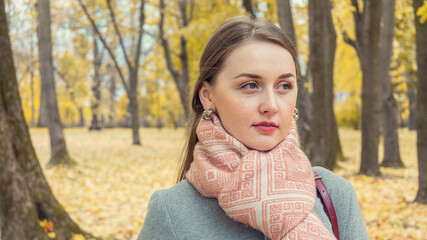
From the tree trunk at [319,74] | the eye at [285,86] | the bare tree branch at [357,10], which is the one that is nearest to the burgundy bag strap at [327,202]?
the eye at [285,86]

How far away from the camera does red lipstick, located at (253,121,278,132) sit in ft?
4.56

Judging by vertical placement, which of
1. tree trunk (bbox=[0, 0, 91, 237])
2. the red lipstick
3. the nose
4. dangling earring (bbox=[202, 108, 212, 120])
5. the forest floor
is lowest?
the forest floor

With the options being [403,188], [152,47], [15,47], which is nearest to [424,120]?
[403,188]

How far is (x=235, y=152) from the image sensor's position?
1401 millimetres

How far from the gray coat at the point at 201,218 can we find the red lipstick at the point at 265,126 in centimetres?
32

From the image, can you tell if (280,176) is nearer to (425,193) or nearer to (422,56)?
(422,56)

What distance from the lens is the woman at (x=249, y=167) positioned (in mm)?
1293

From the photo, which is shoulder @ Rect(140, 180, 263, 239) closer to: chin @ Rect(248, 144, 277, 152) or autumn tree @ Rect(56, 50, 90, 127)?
chin @ Rect(248, 144, 277, 152)

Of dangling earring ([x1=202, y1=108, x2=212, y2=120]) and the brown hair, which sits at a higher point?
the brown hair

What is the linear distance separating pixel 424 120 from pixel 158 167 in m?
7.06

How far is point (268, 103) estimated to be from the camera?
138 centimetres

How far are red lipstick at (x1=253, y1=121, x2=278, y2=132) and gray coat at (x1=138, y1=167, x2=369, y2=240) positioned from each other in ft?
1.05

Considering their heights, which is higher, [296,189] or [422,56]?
[422,56]

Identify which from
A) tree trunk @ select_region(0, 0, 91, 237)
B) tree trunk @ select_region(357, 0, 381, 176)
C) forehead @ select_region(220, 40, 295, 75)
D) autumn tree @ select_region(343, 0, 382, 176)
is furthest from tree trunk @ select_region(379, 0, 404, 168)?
forehead @ select_region(220, 40, 295, 75)
